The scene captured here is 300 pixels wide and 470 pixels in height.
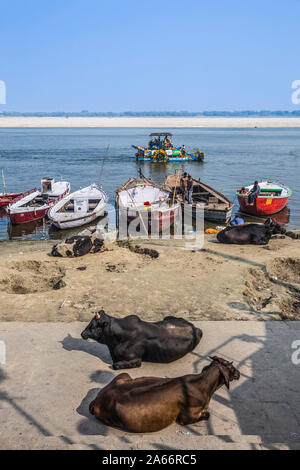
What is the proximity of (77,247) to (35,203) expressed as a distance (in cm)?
1423

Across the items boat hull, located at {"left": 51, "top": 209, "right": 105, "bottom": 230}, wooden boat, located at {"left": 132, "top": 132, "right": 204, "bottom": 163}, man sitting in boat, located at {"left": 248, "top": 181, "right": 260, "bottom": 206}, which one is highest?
wooden boat, located at {"left": 132, "top": 132, "right": 204, "bottom": 163}

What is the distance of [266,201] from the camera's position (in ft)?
79.8

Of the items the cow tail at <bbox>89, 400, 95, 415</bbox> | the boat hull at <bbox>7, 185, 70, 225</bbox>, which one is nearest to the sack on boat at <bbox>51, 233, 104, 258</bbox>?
the cow tail at <bbox>89, 400, 95, 415</bbox>

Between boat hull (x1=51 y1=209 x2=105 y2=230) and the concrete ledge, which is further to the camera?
boat hull (x1=51 y1=209 x2=105 y2=230)

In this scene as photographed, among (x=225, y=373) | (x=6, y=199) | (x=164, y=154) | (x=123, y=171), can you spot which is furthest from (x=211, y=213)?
(x=164, y=154)

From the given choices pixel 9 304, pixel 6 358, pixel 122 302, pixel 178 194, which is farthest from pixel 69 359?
pixel 178 194

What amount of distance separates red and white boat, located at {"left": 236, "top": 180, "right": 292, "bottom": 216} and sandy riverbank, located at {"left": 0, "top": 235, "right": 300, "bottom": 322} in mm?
9223

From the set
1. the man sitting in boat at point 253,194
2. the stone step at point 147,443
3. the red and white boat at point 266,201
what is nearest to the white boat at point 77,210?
the red and white boat at point 266,201

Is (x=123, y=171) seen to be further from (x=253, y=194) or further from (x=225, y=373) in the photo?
(x=225, y=373)

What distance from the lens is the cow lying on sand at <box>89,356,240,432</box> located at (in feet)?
17.1

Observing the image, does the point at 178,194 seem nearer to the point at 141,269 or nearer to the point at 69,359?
the point at 141,269

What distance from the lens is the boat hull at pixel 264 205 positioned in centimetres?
2427

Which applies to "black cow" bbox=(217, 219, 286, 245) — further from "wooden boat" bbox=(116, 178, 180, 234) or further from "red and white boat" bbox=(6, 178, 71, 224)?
"red and white boat" bbox=(6, 178, 71, 224)

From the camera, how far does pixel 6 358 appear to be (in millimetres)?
7125
